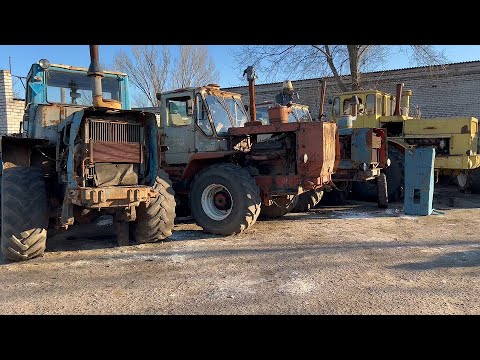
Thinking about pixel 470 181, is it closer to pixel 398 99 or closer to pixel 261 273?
pixel 398 99

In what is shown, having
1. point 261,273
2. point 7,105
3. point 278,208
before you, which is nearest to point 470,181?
point 278,208

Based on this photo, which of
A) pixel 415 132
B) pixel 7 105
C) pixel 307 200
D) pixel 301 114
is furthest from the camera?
pixel 7 105

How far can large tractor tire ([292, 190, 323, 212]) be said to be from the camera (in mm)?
8898

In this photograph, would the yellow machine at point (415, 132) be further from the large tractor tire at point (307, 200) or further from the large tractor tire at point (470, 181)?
the large tractor tire at point (307, 200)

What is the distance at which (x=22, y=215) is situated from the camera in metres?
5.09

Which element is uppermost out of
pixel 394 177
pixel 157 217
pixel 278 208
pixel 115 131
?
pixel 115 131

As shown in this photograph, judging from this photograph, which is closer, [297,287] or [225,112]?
[297,287]

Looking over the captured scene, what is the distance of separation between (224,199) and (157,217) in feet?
4.54

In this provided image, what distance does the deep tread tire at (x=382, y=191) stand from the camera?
30.1 ft

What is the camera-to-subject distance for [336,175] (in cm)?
896

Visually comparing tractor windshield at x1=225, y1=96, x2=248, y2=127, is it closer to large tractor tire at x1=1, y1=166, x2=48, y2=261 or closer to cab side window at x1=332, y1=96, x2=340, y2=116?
large tractor tire at x1=1, y1=166, x2=48, y2=261

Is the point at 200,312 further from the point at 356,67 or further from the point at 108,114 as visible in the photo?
the point at 356,67

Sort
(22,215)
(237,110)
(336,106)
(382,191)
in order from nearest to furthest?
1. (22,215)
2. (237,110)
3. (382,191)
4. (336,106)

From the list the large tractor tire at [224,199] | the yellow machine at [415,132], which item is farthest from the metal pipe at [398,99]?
the large tractor tire at [224,199]
